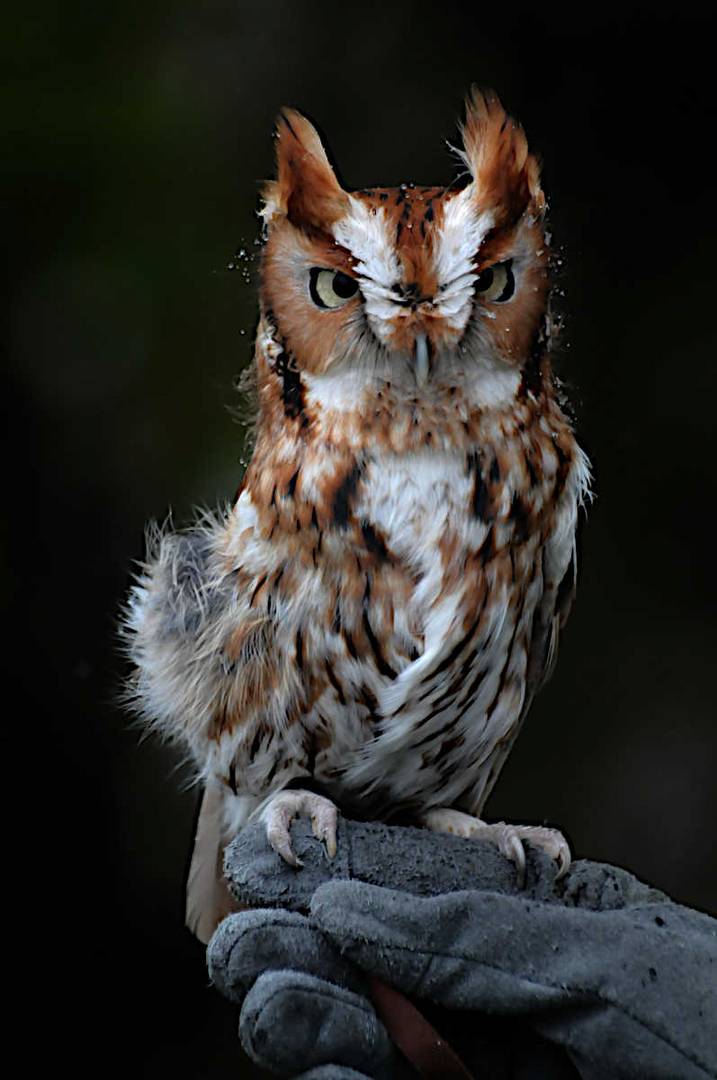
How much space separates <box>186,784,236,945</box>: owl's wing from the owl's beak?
0.63 m

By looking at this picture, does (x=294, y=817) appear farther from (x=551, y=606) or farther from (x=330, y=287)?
(x=330, y=287)

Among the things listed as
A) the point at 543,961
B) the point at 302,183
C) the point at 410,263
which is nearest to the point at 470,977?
the point at 543,961

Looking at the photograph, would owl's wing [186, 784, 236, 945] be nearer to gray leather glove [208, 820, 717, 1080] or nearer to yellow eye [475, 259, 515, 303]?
gray leather glove [208, 820, 717, 1080]

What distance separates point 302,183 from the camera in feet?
4.09

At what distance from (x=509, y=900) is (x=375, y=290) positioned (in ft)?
1.66

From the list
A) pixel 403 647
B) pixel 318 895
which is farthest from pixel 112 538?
pixel 318 895

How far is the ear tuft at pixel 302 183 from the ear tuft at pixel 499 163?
0.13m

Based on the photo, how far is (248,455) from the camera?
1.48 m

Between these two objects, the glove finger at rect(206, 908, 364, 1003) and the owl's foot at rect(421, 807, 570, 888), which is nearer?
the glove finger at rect(206, 908, 364, 1003)

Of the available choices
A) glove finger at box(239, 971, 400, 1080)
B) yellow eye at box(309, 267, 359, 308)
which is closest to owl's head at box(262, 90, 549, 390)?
yellow eye at box(309, 267, 359, 308)

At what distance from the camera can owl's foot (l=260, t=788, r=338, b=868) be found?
1.20 meters

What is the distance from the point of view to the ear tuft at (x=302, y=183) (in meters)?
1.22

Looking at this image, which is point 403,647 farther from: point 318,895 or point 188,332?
point 188,332

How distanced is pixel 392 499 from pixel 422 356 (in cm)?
15
